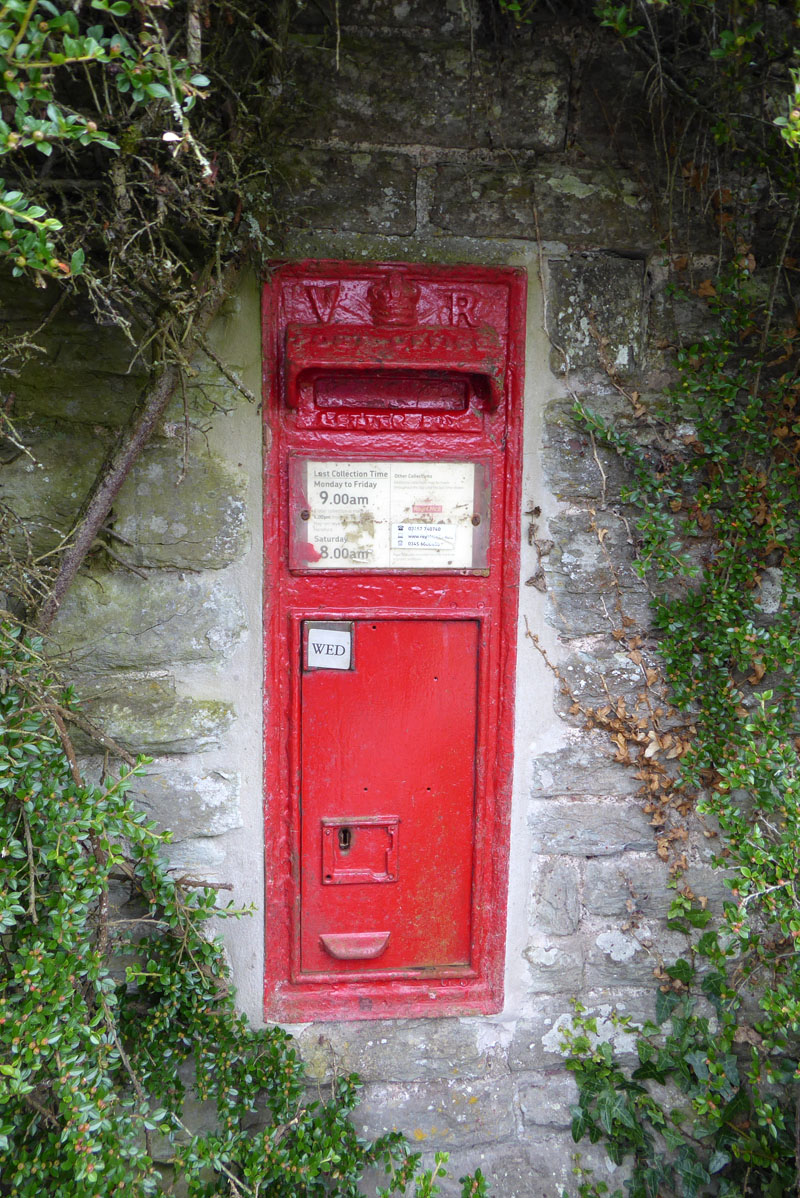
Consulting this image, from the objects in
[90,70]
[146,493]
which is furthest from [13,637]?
[90,70]

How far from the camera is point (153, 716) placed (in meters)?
1.89

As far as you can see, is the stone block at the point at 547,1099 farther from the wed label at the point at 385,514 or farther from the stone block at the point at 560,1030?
the wed label at the point at 385,514

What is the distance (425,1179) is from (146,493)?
1.70m

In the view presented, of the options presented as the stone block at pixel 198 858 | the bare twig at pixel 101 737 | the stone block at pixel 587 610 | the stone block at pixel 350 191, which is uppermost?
the stone block at pixel 350 191

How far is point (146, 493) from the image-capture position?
71.9 inches

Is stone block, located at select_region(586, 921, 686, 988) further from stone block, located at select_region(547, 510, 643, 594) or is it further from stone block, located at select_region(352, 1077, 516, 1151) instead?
stone block, located at select_region(547, 510, 643, 594)

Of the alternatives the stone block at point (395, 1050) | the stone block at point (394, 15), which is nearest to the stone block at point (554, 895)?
the stone block at point (395, 1050)

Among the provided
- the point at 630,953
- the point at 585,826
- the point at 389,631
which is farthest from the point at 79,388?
the point at 630,953

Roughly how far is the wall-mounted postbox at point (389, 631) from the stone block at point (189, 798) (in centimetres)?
10

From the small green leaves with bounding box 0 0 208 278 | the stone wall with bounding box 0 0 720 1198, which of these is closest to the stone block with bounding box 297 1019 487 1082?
the stone wall with bounding box 0 0 720 1198

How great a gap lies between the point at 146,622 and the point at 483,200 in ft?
4.12

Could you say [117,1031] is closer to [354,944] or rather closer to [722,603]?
[354,944]

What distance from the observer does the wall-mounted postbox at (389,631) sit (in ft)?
5.99

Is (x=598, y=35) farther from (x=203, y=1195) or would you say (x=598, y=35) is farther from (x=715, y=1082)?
(x=203, y=1195)
